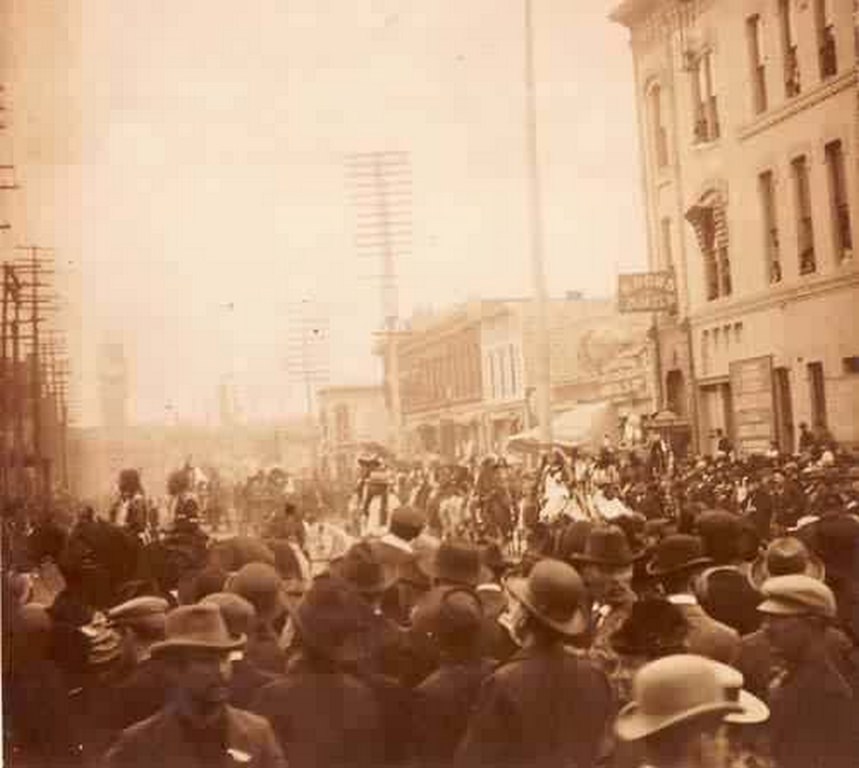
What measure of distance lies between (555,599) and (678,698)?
550 millimetres

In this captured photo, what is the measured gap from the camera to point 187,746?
8.70 ft

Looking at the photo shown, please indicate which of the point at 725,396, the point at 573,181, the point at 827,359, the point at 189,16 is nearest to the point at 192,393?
the point at 189,16

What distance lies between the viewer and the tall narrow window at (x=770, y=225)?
168 inches

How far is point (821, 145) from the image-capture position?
4.08 meters

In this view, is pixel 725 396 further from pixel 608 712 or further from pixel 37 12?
pixel 37 12

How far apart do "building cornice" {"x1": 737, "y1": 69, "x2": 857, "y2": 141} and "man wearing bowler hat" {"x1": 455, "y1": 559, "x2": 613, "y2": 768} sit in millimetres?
2133

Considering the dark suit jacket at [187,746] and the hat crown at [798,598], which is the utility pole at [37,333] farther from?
the hat crown at [798,598]

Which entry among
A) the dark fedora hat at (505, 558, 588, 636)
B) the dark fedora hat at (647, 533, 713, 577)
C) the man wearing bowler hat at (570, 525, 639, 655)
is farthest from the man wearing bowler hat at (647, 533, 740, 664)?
the dark fedora hat at (505, 558, 588, 636)

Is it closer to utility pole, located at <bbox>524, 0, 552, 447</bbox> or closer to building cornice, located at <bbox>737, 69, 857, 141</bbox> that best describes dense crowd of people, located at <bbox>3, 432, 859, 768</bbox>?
utility pole, located at <bbox>524, 0, 552, 447</bbox>

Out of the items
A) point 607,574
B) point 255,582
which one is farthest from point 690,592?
point 255,582

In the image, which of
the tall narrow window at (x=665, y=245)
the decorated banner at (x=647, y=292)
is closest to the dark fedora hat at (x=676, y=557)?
the decorated banner at (x=647, y=292)

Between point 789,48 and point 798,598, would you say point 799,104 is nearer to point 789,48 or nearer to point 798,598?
point 789,48

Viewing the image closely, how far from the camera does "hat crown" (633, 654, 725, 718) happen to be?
2322mm

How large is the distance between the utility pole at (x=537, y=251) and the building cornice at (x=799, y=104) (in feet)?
2.71
